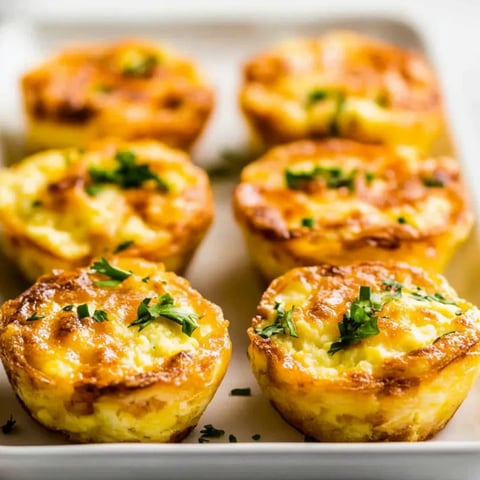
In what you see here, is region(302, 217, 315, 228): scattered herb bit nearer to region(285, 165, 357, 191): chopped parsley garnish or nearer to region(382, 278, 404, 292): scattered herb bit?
region(285, 165, 357, 191): chopped parsley garnish

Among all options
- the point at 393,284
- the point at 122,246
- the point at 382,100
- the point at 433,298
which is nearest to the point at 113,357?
the point at 122,246

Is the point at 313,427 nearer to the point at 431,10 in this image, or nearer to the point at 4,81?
the point at 4,81

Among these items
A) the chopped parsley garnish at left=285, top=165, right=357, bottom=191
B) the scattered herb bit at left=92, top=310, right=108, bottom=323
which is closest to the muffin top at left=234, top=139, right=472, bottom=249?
the chopped parsley garnish at left=285, top=165, right=357, bottom=191

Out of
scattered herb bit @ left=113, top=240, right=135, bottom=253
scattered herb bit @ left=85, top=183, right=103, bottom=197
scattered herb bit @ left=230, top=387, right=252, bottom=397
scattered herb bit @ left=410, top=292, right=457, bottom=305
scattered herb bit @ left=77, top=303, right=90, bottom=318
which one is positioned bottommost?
scattered herb bit @ left=230, top=387, right=252, bottom=397

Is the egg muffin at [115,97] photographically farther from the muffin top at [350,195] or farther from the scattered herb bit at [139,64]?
the muffin top at [350,195]

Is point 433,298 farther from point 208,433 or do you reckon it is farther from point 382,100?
point 382,100

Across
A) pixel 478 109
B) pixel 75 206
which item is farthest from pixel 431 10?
pixel 75 206
